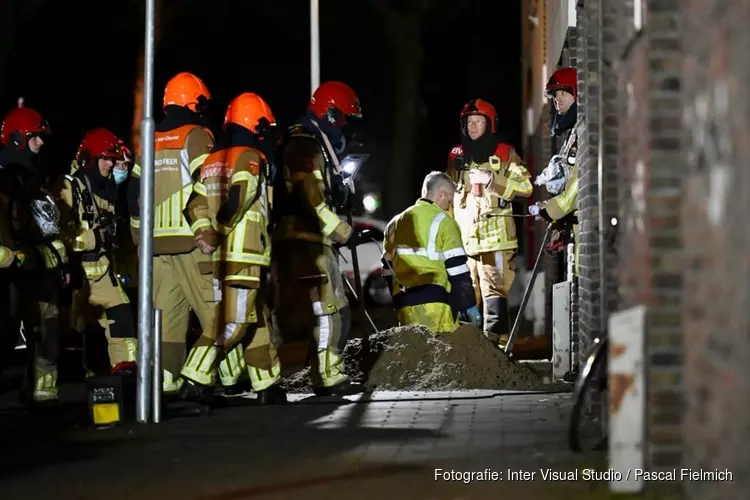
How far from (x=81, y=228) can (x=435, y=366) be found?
3042 millimetres

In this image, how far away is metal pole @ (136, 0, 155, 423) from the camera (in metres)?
9.66

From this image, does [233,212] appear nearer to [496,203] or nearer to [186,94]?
[186,94]

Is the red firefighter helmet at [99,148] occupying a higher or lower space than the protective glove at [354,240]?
higher

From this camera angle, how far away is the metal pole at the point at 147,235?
9.66 metres

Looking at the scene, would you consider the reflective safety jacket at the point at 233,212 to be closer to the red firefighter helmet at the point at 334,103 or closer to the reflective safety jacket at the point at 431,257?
the red firefighter helmet at the point at 334,103

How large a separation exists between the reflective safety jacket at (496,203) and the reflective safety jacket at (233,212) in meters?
3.81

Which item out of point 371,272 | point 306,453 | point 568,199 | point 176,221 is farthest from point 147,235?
point 371,272

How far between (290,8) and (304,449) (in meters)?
34.1

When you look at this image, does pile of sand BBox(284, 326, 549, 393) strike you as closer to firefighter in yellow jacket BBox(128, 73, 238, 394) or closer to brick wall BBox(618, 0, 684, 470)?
firefighter in yellow jacket BBox(128, 73, 238, 394)

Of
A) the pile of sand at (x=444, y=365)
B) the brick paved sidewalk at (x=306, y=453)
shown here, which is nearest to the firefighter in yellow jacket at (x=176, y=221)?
the brick paved sidewalk at (x=306, y=453)

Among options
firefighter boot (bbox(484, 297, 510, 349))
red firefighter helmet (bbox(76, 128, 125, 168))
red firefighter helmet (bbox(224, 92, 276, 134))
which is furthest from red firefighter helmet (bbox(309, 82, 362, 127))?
firefighter boot (bbox(484, 297, 510, 349))

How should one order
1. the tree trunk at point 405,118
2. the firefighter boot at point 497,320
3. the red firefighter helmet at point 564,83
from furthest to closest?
the tree trunk at point 405,118 < the firefighter boot at point 497,320 < the red firefighter helmet at point 564,83

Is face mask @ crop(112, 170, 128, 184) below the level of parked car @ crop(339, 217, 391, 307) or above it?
above

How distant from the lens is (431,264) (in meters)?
12.5
